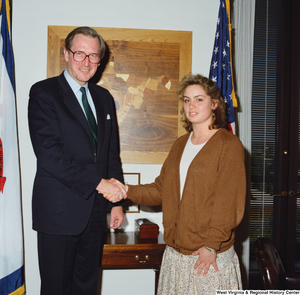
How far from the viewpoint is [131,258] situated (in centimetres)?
228

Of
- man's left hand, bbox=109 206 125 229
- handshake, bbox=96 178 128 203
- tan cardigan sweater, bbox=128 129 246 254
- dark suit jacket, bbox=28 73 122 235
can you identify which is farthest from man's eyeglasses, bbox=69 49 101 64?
man's left hand, bbox=109 206 125 229

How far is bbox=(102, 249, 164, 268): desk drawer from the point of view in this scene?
89.1 inches

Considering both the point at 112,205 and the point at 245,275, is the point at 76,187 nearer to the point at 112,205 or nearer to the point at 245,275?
the point at 112,205

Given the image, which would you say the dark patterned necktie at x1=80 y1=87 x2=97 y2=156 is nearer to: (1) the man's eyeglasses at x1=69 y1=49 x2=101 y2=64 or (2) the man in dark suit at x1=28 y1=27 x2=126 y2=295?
(2) the man in dark suit at x1=28 y1=27 x2=126 y2=295

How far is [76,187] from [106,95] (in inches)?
29.7

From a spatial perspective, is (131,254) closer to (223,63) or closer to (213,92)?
(213,92)

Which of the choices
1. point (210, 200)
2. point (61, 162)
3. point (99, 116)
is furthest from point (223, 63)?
point (61, 162)

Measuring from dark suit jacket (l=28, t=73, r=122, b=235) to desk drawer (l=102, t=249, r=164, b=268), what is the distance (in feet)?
1.73

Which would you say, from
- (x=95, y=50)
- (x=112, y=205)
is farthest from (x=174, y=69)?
(x=112, y=205)

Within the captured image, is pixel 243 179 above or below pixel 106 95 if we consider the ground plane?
below

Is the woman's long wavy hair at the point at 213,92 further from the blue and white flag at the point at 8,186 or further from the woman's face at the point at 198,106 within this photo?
the blue and white flag at the point at 8,186

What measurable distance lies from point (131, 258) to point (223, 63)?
1.68 m

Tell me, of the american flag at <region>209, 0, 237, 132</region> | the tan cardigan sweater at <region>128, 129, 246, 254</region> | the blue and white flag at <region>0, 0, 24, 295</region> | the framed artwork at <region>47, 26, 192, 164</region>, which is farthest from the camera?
the framed artwork at <region>47, 26, 192, 164</region>

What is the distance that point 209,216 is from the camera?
5.57 feet
